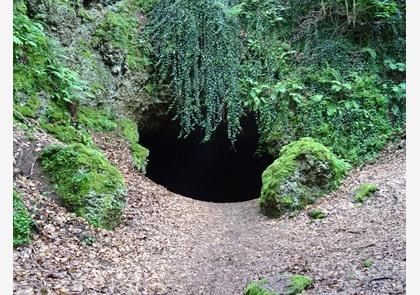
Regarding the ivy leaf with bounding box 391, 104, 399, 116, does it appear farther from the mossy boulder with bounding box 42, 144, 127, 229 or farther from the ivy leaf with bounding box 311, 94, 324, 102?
the mossy boulder with bounding box 42, 144, 127, 229

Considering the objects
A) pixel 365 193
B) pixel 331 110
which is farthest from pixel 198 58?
pixel 365 193

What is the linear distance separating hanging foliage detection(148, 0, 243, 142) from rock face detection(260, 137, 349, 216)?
2759 millimetres

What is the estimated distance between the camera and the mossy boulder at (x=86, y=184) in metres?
6.50

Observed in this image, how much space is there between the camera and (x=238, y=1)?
12812mm

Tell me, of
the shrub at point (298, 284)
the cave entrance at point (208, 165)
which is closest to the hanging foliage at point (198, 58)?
the cave entrance at point (208, 165)

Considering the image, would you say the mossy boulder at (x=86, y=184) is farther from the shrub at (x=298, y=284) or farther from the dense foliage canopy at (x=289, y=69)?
the dense foliage canopy at (x=289, y=69)

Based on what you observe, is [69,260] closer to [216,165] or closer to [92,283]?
[92,283]

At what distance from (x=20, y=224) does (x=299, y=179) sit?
5.82 metres

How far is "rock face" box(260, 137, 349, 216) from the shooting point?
838 cm

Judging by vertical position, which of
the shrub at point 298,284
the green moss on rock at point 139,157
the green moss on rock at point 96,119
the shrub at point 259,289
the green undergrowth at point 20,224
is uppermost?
the green moss on rock at point 96,119

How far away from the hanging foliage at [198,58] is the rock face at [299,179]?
2759mm

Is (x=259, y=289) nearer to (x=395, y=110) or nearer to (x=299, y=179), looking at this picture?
(x=299, y=179)

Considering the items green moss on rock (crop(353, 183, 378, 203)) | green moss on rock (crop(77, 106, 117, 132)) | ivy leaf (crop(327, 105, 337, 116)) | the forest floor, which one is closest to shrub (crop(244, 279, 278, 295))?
the forest floor

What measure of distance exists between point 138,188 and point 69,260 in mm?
3448
